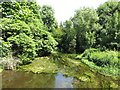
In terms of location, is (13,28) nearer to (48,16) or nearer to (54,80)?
(54,80)

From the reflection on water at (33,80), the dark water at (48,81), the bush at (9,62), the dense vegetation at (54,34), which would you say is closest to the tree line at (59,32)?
the dense vegetation at (54,34)

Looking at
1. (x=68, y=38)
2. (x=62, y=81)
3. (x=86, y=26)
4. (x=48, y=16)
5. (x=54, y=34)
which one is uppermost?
(x=48, y=16)

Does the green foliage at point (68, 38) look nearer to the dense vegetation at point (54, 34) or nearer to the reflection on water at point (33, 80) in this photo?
the dense vegetation at point (54, 34)

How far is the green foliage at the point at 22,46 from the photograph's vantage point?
27.4 feet

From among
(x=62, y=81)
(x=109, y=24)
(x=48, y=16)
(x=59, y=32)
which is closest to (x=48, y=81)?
(x=62, y=81)

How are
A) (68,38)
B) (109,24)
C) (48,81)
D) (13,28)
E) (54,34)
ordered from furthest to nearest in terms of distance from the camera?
(54,34) < (68,38) < (109,24) < (13,28) < (48,81)

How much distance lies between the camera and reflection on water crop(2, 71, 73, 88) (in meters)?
6.02

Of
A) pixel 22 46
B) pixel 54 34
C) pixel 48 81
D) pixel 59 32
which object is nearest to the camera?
pixel 48 81

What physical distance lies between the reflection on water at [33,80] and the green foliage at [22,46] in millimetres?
1796

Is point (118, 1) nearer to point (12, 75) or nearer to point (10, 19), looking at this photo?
point (10, 19)

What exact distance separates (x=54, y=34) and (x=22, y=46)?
1208cm

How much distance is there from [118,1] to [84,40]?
1058 cm

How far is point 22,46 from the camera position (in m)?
8.85

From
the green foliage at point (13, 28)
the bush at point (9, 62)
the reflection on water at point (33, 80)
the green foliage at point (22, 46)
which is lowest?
→ the reflection on water at point (33, 80)
